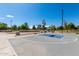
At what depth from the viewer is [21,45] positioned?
471 cm

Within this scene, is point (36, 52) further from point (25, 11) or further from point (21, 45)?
point (25, 11)

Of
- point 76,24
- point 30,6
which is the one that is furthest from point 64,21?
point 30,6

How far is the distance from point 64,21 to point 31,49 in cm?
56

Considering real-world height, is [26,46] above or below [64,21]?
below

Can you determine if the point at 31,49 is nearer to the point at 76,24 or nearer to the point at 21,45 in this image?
the point at 21,45

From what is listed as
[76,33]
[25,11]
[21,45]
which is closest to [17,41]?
[21,45]

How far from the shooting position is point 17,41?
4.74 metres

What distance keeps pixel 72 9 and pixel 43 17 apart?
392mm

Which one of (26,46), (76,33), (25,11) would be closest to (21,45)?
(26,46)

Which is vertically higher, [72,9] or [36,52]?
[72,9]

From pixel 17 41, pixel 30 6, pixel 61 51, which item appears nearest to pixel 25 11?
pixel 30 6

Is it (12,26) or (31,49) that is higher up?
(12,26)

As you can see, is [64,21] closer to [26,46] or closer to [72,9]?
[72,9]

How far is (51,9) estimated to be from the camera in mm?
4715
